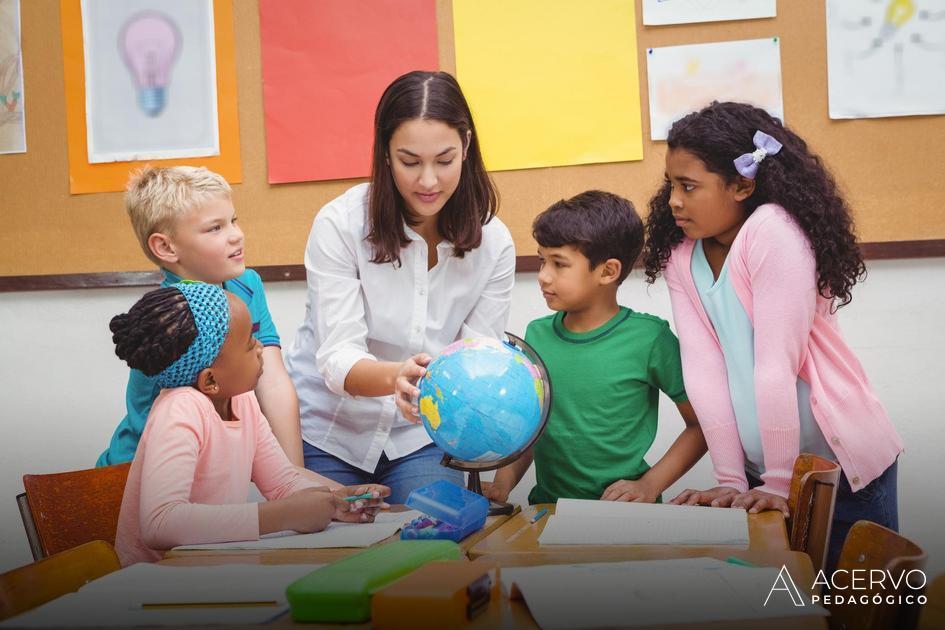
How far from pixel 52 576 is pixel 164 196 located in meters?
1.11

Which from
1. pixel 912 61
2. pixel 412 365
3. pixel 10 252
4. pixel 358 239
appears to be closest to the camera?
pixel 412 365

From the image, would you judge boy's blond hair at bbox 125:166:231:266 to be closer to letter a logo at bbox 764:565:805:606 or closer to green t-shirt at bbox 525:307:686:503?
green t-shirt at bbox 525:307:686:503

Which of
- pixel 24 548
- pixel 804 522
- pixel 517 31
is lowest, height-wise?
pixel 24 548

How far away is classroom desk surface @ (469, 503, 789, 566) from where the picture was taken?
1.29 m

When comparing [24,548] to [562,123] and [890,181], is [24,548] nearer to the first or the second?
[562,123]

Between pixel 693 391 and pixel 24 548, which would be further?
pixel 24 548

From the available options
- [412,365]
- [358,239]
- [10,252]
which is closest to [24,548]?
[10,252]

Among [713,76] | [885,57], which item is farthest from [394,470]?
[885,57]

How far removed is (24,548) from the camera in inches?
117

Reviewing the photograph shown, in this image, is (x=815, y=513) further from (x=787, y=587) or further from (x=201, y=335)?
(x=201, y=335)

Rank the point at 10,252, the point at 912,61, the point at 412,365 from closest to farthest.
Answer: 1. the point at 412,365
2. the point at 912,61
3. the point at 10,252

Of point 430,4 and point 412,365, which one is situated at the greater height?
point 430,4

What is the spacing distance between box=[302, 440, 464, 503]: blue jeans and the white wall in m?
0.64

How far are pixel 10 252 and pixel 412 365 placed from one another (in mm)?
1895
